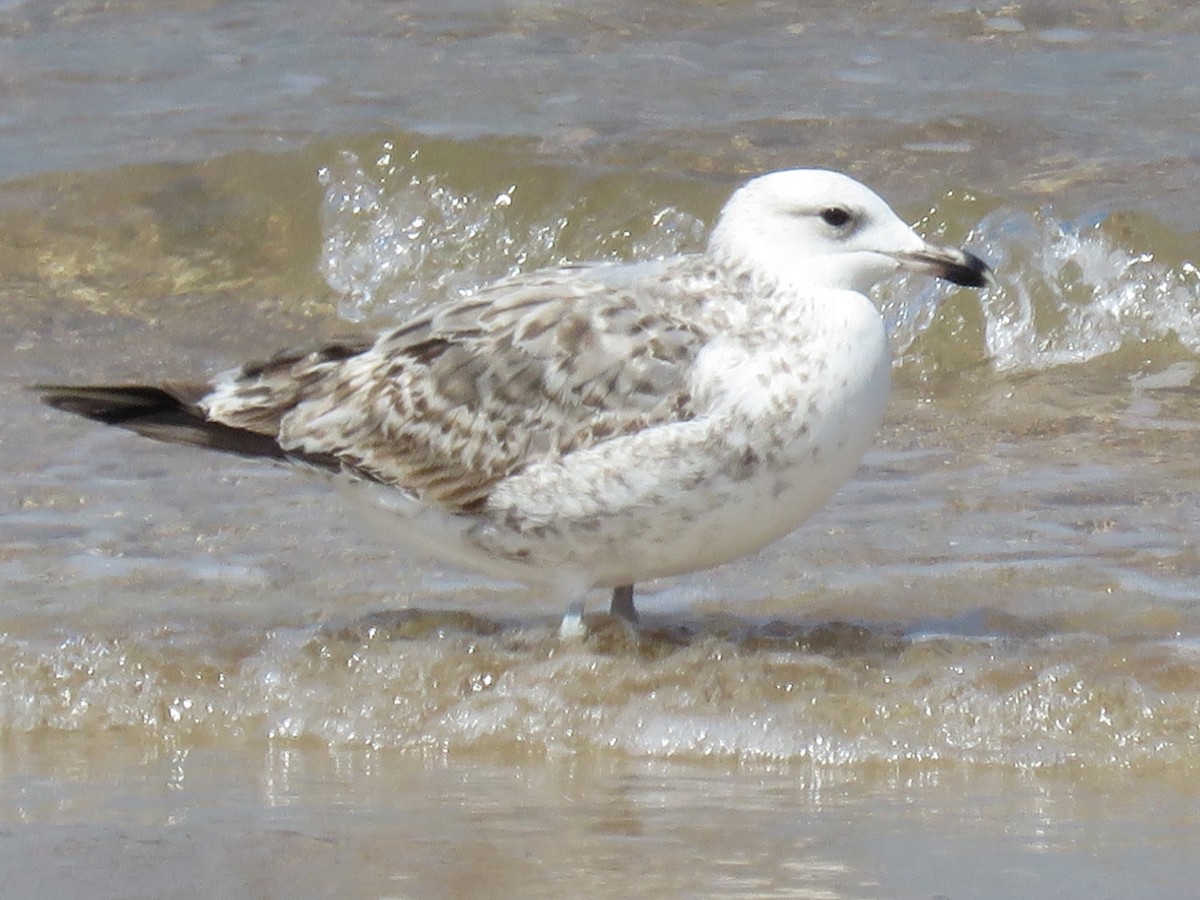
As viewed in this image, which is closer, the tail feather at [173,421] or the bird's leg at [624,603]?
the bird's leg at [624,603]

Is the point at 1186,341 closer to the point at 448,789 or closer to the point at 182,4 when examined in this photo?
the point at 448,789

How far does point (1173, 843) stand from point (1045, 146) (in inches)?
257

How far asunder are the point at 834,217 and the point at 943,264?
278mm

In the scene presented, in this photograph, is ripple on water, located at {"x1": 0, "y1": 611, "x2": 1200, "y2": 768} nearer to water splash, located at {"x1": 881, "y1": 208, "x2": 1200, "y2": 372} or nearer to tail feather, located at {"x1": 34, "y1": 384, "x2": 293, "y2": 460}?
tail feather, located at {"x1": 34, "y1": 384, "x2": 293, "y2": 460}

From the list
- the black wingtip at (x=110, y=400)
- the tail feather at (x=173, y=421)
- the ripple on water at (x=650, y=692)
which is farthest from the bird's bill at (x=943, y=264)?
the black wingtip at (x=110, y=400)

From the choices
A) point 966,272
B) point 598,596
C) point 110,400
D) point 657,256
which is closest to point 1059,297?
point 657,256

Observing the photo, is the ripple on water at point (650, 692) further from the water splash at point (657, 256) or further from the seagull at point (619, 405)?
the water splash at point (657, 256)

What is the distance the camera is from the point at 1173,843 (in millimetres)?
4500

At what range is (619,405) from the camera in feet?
18.2

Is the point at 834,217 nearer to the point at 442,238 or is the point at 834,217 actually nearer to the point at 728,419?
the point at 728,419

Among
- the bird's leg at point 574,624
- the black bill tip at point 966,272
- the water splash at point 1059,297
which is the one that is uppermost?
the black bill tip at point 966,272

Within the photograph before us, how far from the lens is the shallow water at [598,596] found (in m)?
4.72

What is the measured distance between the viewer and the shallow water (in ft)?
15.5

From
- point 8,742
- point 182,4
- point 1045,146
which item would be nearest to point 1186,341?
point 1045,146
